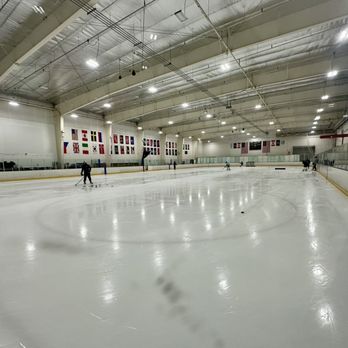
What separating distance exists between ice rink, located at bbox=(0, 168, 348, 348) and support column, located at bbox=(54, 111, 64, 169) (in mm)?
16037

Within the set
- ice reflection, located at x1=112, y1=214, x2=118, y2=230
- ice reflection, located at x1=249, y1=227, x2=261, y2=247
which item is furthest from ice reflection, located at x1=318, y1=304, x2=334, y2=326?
ice reflection, located at x1=112, y1=214, x2=118, y2=230

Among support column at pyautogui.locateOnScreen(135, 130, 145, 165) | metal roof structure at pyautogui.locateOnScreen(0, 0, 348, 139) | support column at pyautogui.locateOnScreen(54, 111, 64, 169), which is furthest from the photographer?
support column at pyautogui.locateOnScreen(135, 130, 145, 165)

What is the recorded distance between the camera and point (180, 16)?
23.4 feet

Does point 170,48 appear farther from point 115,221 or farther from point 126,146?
point 126,146

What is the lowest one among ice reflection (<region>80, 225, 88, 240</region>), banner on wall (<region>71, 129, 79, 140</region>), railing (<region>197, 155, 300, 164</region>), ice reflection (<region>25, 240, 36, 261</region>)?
ice reflection (<region>80, 225, 88, 240</region>)

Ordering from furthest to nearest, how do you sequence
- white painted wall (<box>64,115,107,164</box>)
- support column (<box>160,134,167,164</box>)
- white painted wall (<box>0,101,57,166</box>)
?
support column (<box>160,134,167,164</box>) → white painted wall (<box>64,115,107,164</box>) → white painted wall (<box>0,101,57,166</box>)

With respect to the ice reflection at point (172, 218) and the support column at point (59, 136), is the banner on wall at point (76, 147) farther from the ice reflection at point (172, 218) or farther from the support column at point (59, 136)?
the ice reflection at point (172, 218)

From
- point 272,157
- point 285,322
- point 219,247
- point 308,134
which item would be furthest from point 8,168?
point 308,134

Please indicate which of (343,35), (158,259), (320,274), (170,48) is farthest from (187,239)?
(343,35)

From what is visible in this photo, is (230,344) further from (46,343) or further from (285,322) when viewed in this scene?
(46,343)

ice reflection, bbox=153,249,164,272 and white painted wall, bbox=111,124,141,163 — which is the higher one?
white painted wall, bbox=111,124,141,163

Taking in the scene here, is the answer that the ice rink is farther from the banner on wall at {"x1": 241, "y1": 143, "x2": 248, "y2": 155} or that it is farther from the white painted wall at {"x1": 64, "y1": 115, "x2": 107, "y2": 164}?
the banner on wall at {"x1": 241, "y1": 143, "x2": 248, "y2": 155}

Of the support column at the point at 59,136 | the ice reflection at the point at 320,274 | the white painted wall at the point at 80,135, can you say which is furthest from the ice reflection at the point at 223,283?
the white painted wall at the point at 80,135

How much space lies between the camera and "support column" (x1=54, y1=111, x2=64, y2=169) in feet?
57.7
